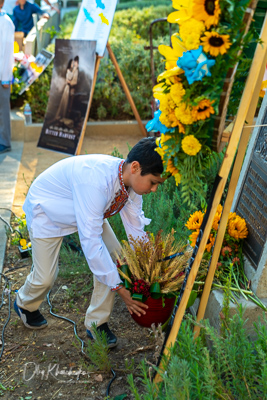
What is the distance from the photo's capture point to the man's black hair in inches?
93.7

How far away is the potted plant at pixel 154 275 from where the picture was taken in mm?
2438

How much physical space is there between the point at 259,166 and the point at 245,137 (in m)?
0.70

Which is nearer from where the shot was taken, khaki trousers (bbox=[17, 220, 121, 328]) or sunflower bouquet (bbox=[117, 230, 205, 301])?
sunflower bouquet (bbox=[117, 230, 205, 301])

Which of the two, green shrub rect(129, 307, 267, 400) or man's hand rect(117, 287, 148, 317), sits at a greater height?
green shrub rect(129, 307, 267, 400)

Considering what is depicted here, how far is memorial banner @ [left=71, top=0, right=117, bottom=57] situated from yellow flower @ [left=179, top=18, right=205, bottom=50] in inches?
169

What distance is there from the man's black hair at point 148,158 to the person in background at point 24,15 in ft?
26.3

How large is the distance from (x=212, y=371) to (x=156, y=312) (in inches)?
23.3

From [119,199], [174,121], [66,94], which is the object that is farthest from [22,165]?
[174,121]

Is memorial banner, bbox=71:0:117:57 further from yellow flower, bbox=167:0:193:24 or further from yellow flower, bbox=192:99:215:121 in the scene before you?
yellow flower, bbox=192:99:215:121

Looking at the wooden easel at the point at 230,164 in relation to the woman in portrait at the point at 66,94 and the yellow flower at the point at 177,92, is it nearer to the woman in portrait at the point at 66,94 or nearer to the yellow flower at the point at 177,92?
the yellow flower at the point at 177,92

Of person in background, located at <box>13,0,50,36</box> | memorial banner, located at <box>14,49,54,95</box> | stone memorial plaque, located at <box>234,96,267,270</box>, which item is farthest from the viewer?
person in background, located at <box>13,0,50,36</box>

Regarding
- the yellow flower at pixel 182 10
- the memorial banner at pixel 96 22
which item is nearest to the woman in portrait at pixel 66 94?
the memorial banner at pixel 96 22

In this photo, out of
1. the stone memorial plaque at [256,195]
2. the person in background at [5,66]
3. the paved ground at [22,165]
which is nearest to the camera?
the stone memorial plaque at [256,195]

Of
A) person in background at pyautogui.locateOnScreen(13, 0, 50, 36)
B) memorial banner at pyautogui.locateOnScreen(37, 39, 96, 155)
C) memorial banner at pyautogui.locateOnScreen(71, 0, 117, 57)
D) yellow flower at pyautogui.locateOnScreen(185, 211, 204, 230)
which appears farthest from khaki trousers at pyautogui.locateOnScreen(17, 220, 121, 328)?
person in background at pyautogui.locateOnScreen(13, 0, 50, 36)
